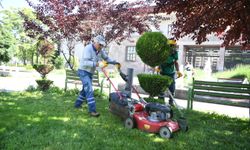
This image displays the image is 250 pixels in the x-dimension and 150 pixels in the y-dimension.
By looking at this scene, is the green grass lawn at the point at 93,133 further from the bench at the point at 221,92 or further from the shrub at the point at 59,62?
the shrub at the point at 59,62

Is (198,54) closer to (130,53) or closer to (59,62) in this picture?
(130,53)

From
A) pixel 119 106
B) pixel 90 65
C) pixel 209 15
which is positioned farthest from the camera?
pixel 90 65

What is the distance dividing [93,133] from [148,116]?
109 cm

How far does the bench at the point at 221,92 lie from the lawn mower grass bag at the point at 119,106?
10.6 ft

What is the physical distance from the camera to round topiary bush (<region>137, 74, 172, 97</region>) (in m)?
7.55

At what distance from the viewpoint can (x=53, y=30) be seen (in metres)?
10.7

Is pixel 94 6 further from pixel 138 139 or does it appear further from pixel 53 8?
pixel 138 139

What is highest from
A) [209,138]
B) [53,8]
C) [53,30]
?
[53,8]

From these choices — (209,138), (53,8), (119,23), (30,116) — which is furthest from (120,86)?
(209,138)

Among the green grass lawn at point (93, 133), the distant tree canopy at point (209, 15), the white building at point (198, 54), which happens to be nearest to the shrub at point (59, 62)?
the white building at point (198, 54)

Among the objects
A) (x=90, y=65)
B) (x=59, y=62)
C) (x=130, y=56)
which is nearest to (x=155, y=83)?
(x=90, y=65)

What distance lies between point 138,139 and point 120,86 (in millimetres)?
8540

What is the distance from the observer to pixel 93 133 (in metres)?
5.12

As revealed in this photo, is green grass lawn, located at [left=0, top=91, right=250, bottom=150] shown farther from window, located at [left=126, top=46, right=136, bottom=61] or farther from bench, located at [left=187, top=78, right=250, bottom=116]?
window, located at [left=126, top=46, right=136, bottom=61]
